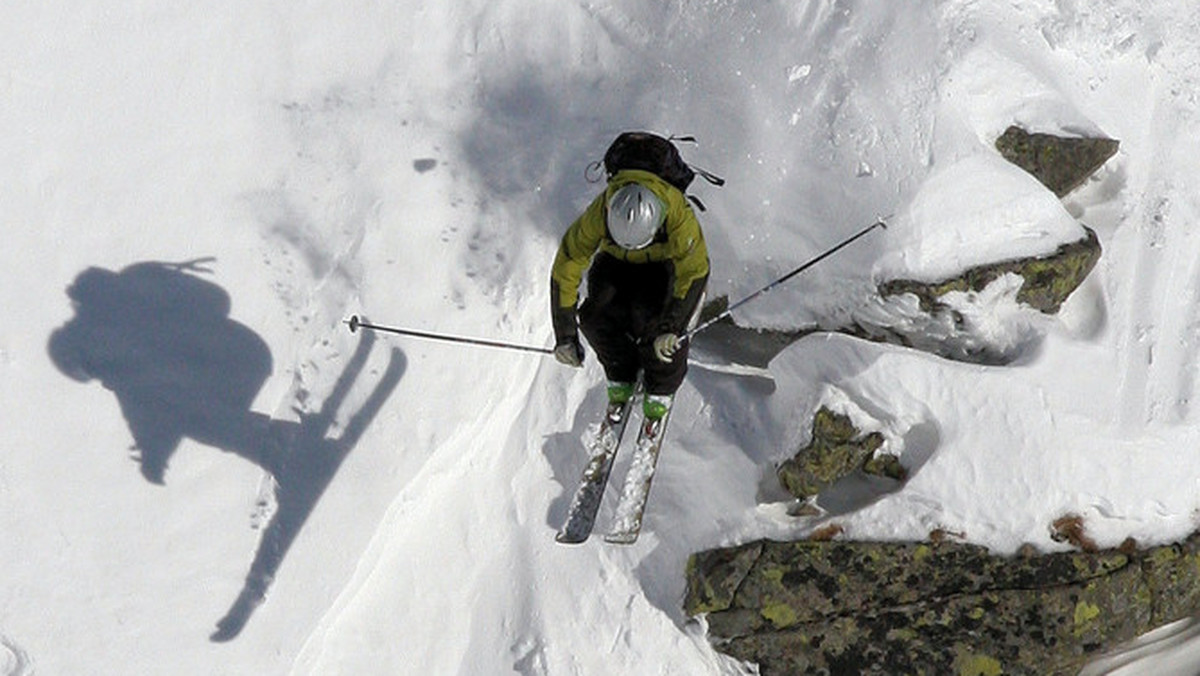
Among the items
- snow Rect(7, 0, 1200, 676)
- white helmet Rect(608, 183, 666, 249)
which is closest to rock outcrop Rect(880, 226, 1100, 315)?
snow Rect(7, 0, 1200, 676)

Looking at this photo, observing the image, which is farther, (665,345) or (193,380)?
(193,380)

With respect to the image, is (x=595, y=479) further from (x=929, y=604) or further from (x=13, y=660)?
(x=13, y=660)

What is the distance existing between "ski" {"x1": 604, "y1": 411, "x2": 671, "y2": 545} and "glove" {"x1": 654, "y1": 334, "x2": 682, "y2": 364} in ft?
3.04

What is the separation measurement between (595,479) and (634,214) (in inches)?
94.5

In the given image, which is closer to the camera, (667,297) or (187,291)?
(667,297)

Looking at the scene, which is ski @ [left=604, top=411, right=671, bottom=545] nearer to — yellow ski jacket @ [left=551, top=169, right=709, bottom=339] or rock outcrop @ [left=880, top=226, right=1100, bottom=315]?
yellow ski jacket @ [left=551, top=169, right=709, bottom=339]

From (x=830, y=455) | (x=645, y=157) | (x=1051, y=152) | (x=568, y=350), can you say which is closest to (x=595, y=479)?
(x=568, y=350)

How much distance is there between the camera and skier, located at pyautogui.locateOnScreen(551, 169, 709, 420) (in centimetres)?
557

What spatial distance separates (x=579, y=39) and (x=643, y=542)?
4.10 metres

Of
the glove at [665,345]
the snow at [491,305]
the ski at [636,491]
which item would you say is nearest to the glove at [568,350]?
the glove at [665,345]

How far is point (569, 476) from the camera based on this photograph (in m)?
7.83

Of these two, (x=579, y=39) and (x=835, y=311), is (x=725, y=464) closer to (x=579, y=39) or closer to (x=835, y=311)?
(x=835, y=311)

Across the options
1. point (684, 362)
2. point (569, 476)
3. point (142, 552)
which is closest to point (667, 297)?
point (684, 362)

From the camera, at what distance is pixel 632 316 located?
20.8 ft
